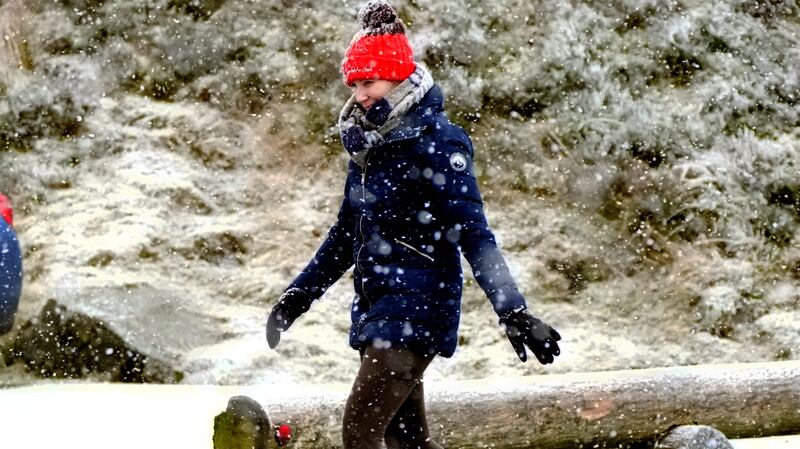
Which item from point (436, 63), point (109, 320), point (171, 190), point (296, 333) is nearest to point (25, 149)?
point (171, 190)

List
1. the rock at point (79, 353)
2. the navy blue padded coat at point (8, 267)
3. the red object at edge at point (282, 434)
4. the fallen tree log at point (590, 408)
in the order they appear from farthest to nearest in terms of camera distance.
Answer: the rock at point (79, 353) → the navy blue padded coat at point (8, 267) → the fallen tree log at point (590, 408) → the red object at edge at point (282, 434)

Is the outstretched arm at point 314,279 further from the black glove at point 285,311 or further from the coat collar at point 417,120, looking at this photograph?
the coat collar at point 417,120

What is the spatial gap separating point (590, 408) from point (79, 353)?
148 inches

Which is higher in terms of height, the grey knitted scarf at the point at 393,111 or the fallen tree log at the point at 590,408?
the grey knitted scarf at the point at 393,111

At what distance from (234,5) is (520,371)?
4076 mm

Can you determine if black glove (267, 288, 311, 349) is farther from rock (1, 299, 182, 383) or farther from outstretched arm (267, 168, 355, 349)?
rock (1, 299, 182, 383)

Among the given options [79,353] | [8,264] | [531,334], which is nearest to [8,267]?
[8,264]

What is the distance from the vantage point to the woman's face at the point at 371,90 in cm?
296

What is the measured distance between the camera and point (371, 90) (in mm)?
2967

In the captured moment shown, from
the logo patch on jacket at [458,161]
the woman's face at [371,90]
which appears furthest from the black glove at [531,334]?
the woman's face at [371,90]

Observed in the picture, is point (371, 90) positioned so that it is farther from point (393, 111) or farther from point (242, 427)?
point (242, 427)

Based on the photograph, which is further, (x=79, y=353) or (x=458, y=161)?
(x=79, y=353)

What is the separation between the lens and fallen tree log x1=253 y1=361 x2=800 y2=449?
4.01m

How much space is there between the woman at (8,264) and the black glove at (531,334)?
11.7 feet
